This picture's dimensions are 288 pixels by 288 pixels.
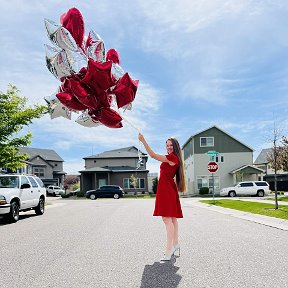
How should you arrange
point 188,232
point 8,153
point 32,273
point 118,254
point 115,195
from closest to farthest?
point 32,273 < point 118,254 < point 188,232 < point 8,153 < point 115,195

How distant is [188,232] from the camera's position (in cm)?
1047

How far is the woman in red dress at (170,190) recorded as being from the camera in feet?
21.0

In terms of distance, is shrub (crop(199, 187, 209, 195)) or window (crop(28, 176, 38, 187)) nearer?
window (crop(28, 176, 38, 187))

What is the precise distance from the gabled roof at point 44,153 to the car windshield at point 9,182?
60.6 metres

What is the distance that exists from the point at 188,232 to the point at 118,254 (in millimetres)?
3695

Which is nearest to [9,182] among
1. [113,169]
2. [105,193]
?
[105,193]

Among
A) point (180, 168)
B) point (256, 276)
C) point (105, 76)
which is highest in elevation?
point (105, 76)

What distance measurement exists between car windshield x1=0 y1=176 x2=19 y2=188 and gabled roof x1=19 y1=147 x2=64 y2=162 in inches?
2387

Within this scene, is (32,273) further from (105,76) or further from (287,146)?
(287,146)

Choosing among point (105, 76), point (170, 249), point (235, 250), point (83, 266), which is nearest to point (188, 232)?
point (235, 250)

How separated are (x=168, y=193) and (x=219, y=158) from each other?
145ft

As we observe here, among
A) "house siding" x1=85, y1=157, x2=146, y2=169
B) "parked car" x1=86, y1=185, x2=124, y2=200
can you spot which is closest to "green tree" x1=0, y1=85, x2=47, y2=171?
"parked car" x1=86, y1=185, x2=124, y2=200

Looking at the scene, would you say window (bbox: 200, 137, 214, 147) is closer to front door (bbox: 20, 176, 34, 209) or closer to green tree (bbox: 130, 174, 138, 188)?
green tree (bbox: 130, 174, 138, 188)

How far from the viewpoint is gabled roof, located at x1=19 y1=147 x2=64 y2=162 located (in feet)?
250
